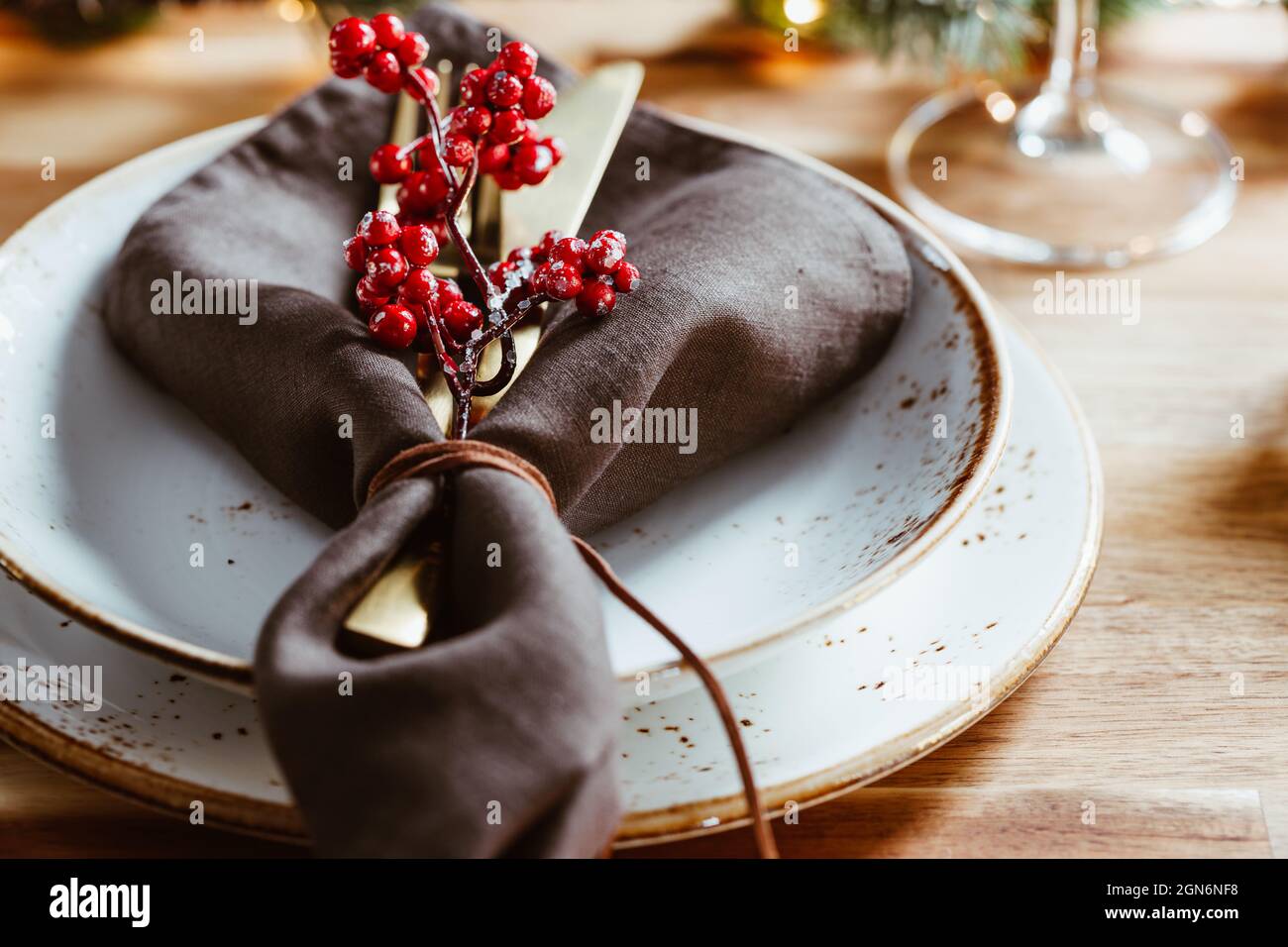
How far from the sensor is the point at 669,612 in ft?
1.38

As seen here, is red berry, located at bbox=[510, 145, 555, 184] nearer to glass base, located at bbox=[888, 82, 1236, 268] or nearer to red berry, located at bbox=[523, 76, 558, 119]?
red berry, located at bbox=[523, 76, 558, 119]

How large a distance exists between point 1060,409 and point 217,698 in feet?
1.13

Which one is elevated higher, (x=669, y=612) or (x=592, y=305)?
(x=592, y=305)

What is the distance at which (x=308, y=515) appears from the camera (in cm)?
45

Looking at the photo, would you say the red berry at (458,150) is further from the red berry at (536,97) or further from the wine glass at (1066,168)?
the wine glass at (1066,168)

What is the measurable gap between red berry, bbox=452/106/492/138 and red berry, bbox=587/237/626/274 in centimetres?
Result: 7

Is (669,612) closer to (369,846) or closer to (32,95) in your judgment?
(369,846)

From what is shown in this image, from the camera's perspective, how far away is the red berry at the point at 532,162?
19.3 inches

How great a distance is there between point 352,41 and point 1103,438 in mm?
367

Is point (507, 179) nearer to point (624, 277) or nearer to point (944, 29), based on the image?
point (624, 277)

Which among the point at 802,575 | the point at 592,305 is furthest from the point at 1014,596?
the point at 592,305

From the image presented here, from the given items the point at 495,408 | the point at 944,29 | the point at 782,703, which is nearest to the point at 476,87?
the point at 495,408

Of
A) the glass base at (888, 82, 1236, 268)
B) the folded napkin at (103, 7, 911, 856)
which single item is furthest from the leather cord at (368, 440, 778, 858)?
the glass base at (888, 82, 1236, 268)

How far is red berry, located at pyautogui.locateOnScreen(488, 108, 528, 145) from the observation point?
46 cm
